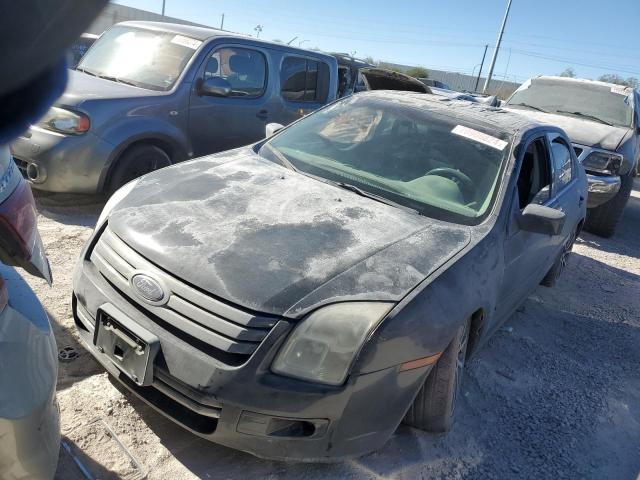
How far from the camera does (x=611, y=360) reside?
3.80 meters

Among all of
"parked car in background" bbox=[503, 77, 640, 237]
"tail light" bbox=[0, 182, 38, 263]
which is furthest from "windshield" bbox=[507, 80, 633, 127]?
"tail light" bbox=[0, 182, 38, 263]

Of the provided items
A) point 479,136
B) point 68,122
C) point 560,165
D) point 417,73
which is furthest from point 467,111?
point 417,73

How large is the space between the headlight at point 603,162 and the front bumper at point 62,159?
5.71 metres

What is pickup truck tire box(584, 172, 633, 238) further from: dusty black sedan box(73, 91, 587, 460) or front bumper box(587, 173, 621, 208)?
dusty black sedan box(73, 91, 587, 460)

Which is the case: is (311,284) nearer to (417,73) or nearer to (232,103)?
(232,103)

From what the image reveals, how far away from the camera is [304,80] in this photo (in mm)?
6285

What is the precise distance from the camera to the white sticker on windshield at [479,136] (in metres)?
3.23

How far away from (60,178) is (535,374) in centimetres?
393

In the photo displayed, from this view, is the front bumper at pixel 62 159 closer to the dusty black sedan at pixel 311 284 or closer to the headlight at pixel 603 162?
the dusty black sedan at pixel 311 284

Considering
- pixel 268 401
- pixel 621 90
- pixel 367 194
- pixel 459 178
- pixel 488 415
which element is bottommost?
pixel 488 415

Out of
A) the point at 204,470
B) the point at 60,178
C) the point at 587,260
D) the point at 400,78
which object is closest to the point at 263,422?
the point at 204,470

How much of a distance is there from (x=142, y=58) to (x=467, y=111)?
3.36m

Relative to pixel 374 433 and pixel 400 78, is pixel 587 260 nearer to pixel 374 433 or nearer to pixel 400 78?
pixel 400 78

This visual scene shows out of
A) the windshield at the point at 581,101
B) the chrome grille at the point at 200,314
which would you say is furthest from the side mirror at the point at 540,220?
the windshield at the point at 581,101
